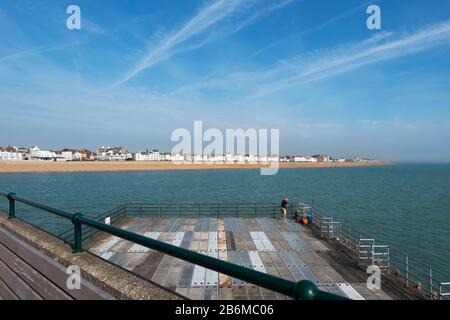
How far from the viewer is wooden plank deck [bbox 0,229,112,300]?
2.73m

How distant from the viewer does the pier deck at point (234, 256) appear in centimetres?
875

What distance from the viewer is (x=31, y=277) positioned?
3359 mm

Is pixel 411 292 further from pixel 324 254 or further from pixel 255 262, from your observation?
pixel 255 262

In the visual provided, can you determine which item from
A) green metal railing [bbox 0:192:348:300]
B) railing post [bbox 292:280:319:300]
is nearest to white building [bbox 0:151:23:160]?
green metal railing [bbox 0:192:348:300]

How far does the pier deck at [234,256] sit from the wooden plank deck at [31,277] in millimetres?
3396

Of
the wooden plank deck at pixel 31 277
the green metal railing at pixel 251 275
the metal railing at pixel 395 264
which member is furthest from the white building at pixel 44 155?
the green metal railing at pixel 251 275

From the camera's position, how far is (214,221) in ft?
59.9

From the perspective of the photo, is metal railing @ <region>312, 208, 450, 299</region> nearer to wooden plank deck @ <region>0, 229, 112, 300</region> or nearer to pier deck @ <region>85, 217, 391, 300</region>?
pier deck @ <region>85, 217, 391, 300</region>

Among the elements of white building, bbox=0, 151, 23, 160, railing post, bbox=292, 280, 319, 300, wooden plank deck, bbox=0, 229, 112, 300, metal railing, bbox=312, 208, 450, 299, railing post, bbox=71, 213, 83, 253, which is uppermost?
white building, bbox=0, 151, 23, 160

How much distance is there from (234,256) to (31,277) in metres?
9.08

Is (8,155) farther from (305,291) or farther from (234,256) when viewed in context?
(305,291)

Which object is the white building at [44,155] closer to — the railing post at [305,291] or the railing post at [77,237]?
the railing post at [77,237]

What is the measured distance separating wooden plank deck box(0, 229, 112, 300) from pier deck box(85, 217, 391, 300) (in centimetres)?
340
